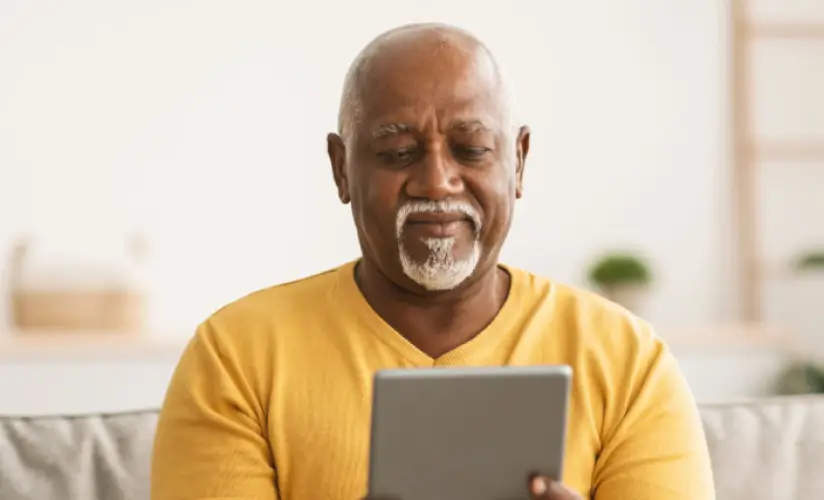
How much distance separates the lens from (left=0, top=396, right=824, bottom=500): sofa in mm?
1517

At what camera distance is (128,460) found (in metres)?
1.55

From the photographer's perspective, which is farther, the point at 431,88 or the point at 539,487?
the point at 431,88

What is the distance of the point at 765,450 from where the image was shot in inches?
63.4

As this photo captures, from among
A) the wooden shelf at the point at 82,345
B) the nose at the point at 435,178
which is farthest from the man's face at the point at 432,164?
the wooden shelf at the point at 82,345

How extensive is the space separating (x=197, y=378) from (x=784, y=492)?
791mm

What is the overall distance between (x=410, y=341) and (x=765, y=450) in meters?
0.56

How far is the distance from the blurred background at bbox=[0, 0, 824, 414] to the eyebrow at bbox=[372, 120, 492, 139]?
161cm

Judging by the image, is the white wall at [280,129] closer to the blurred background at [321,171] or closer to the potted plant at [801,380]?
the blurred background at [321,171]

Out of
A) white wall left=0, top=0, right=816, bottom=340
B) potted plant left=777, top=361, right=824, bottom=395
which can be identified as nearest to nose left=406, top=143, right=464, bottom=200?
white wall left=0, top=0, right=816, bottom=340

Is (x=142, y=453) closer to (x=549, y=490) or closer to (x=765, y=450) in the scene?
(x=549, y=490)

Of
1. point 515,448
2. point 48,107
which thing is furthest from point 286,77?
point 515,448

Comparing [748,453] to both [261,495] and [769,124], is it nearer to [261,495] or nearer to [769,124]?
[261,495]

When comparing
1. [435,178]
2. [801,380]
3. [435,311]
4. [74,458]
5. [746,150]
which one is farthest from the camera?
[746,150]

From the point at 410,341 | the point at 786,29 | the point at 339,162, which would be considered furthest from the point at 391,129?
the point at 786,29
